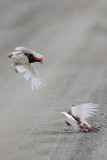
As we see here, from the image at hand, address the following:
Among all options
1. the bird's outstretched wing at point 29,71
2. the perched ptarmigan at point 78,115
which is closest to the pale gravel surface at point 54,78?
the perched ptarmigan at point 78,115

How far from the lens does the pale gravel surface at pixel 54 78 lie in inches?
405

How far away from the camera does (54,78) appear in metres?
17.7

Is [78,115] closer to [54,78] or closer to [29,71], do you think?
[29,71]

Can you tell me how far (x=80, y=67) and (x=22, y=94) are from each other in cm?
453

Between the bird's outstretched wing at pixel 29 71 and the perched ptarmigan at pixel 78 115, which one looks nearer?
the perched ptarmigan at pixel 78 115

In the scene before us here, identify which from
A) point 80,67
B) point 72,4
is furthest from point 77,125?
point 72,4

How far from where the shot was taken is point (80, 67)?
1945 centimetres

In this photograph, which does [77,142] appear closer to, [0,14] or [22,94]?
[22,94]

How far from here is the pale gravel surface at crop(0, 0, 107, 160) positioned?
10289mm

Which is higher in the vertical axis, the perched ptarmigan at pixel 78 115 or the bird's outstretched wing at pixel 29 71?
the bird's outstretched wing at pixel 29 71

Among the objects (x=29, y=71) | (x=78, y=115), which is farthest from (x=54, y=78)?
(x=78, y=115)

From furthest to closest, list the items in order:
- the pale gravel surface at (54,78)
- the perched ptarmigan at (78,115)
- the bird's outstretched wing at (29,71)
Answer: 1. the bird's outstretched wing at (29,71)
2. the pale gravel surface at (54,78)
3. the perched ptarmigan at (78,115)

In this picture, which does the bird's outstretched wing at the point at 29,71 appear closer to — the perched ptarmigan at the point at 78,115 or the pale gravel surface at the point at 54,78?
the perched ptarmigan at the point at 78,115

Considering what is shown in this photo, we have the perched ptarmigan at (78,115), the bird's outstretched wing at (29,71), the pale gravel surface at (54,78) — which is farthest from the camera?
the bird's outstretched wing at (29,71)
